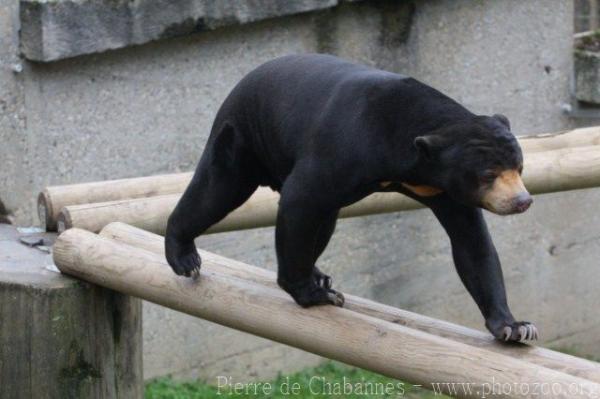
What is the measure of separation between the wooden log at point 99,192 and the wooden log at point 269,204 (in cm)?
9

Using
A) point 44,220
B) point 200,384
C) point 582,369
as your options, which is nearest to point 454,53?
point 200,384

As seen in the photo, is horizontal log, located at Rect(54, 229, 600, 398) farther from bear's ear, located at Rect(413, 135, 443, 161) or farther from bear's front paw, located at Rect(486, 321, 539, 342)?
bear's ear, located at Rect(413, 135, 443, 161)

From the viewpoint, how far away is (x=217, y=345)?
5.49 meters

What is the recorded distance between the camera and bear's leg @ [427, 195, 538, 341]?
2.90 meters

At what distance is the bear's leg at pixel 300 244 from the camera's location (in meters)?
2.94

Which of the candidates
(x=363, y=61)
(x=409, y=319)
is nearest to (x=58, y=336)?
(x=409, y=319)

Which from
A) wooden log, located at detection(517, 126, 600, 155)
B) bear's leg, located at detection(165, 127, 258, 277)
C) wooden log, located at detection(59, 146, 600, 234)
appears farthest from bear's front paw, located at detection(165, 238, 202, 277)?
wooden log, located at detection(517, 126, 600, 155)

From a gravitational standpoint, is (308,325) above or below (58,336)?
above

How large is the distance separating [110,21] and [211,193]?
5.26 ft

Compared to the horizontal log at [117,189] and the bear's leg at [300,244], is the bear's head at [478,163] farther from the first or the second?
the horizontal log at [117,189]

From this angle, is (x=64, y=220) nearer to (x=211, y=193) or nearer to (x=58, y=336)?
(x=58, y=336)

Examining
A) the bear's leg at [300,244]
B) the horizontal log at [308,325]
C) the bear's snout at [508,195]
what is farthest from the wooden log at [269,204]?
the bear's snout at [508,195]

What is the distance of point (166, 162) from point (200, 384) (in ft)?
3.32

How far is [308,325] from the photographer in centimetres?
302
